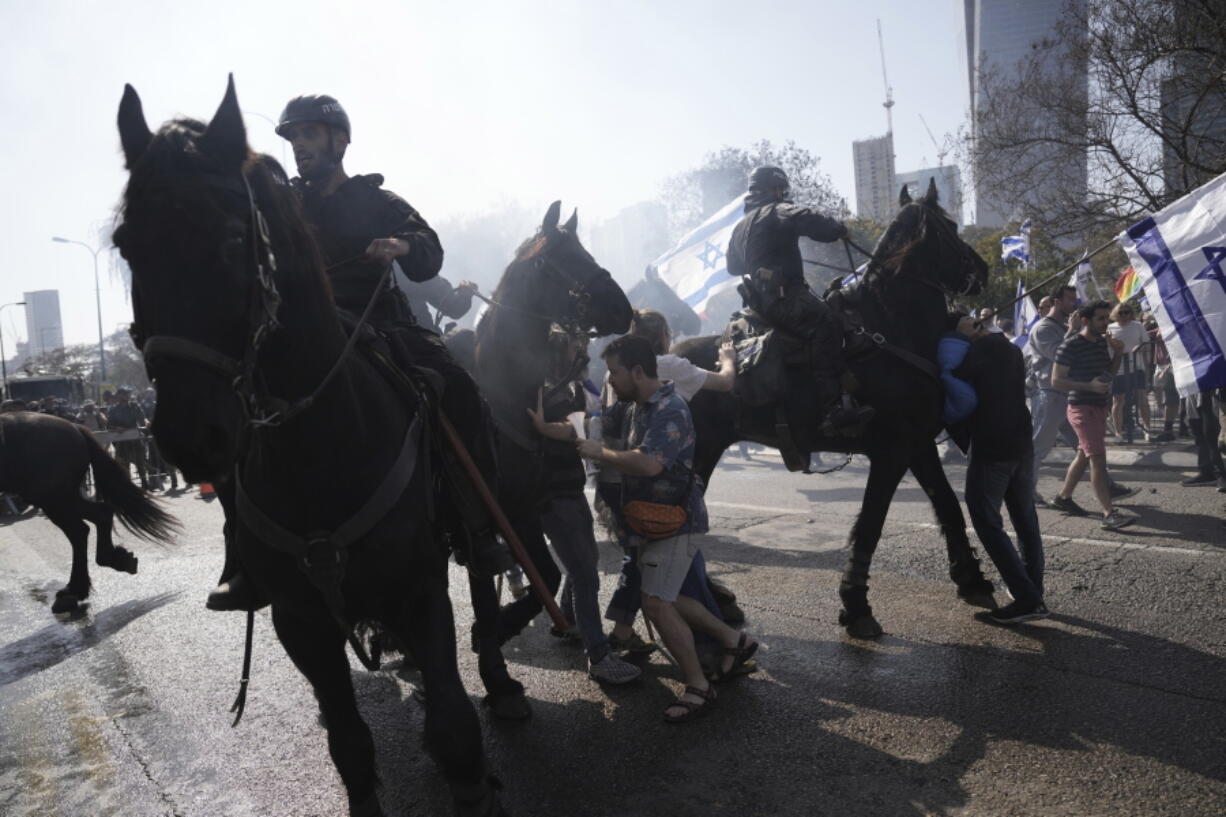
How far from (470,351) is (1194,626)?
14.6 ft

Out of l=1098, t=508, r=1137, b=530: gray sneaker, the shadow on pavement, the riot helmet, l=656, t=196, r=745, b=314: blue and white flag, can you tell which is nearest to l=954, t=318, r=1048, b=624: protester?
the riot helmet

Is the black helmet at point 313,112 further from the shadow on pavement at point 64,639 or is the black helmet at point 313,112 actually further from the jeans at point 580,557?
the shadow on pavement at point 64,639

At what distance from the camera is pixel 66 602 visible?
7.53m

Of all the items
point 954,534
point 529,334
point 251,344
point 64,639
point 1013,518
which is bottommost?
point 64,639

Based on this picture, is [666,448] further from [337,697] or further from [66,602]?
[66,602]

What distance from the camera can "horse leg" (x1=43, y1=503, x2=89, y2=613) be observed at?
297 inches

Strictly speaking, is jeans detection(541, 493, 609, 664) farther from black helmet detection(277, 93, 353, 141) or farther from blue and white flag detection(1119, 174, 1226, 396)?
blue and white flag detection(1119, 174, 1226, 396)

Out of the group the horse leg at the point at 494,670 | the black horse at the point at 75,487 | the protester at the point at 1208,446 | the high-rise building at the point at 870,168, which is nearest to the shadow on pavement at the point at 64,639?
the black horse at the point at 75,487

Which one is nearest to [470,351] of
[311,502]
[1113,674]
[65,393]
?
[311,502]

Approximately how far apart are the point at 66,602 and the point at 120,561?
535mm

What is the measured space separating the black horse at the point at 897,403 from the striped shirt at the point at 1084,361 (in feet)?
9.54

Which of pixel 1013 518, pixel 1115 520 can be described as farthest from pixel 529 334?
pixel 1115 520

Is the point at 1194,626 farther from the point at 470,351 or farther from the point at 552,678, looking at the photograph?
the point at 470,351

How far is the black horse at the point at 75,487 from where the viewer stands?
7918mm
